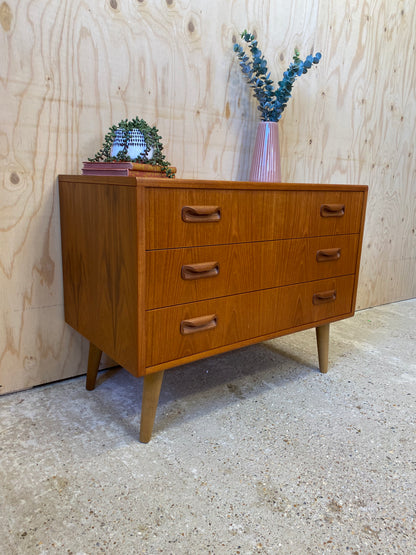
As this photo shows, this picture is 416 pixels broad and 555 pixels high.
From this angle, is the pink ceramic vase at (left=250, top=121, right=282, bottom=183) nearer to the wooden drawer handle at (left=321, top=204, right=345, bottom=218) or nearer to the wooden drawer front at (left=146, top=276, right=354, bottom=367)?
the wooden drawer handle at (left=321, top=204, right=345, bottom=218)

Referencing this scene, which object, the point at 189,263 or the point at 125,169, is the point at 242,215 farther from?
the point at 125,169

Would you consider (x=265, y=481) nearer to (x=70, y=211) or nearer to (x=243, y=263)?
(x=243, y=263)

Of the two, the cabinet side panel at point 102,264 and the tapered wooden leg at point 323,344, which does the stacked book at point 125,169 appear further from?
the tapered wooden leg at point 323,344

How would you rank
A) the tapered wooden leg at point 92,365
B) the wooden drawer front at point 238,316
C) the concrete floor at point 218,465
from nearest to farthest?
the concrete floor at point 218,465 → the wooden drawer front at point 238,316 → the tapered wooden leg at point 92,365

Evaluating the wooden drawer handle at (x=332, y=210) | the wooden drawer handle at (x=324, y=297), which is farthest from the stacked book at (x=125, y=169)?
the wooden drawer handle at (x=324, y=297)

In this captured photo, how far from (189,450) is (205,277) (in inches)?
18.4

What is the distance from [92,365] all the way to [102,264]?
1.40 ft

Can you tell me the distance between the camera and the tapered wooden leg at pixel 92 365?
4.64 feet

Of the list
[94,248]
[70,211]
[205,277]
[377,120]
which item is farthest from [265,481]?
[377,120]

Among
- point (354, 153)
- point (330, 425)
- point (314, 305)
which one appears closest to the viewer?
point (330, 425)

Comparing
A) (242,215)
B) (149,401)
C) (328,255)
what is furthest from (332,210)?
(149,401)

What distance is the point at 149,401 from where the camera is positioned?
1.17 meters

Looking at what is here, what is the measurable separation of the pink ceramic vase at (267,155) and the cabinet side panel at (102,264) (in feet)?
2.26

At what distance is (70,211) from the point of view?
1307mm
